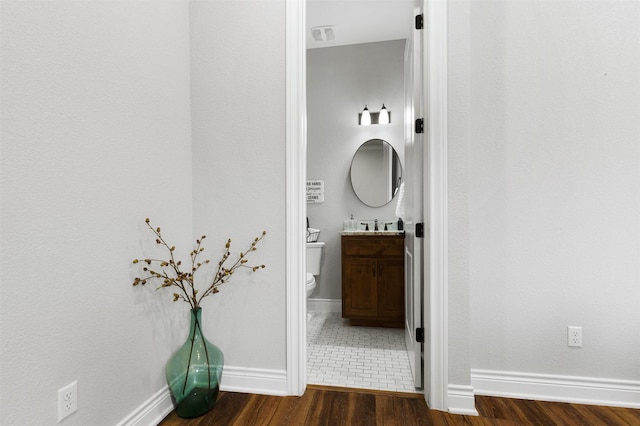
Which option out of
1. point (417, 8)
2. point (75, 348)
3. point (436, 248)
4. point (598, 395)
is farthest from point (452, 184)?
point (75, 348)

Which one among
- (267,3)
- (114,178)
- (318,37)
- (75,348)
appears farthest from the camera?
(318,37)

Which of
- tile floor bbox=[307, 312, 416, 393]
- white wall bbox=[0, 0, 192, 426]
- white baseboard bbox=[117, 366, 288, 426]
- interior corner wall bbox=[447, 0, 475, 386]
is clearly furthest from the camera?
tile floor bbox=[307, 312, 416, 393]

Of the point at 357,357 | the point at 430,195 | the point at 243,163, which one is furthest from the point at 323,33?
the point at 357,357

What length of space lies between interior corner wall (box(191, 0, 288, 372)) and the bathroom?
1755mm

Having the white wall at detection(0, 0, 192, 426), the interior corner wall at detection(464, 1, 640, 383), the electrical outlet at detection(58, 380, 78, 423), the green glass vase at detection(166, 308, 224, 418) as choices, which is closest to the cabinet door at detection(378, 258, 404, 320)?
the interior corner wall at detection(464, 1, 640, 383)

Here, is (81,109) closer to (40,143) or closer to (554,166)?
(40,143)

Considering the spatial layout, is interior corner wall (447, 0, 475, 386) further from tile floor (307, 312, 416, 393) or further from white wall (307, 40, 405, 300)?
white wall (307, 40, 405, 300)

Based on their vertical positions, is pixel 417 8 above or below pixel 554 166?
above

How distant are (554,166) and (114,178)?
217 cm

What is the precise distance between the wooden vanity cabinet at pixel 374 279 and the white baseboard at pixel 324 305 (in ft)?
1.80

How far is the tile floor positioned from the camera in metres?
2.04

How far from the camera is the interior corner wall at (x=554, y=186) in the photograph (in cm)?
176

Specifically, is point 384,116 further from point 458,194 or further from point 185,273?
point 185,273

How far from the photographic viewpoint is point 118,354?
140cm
